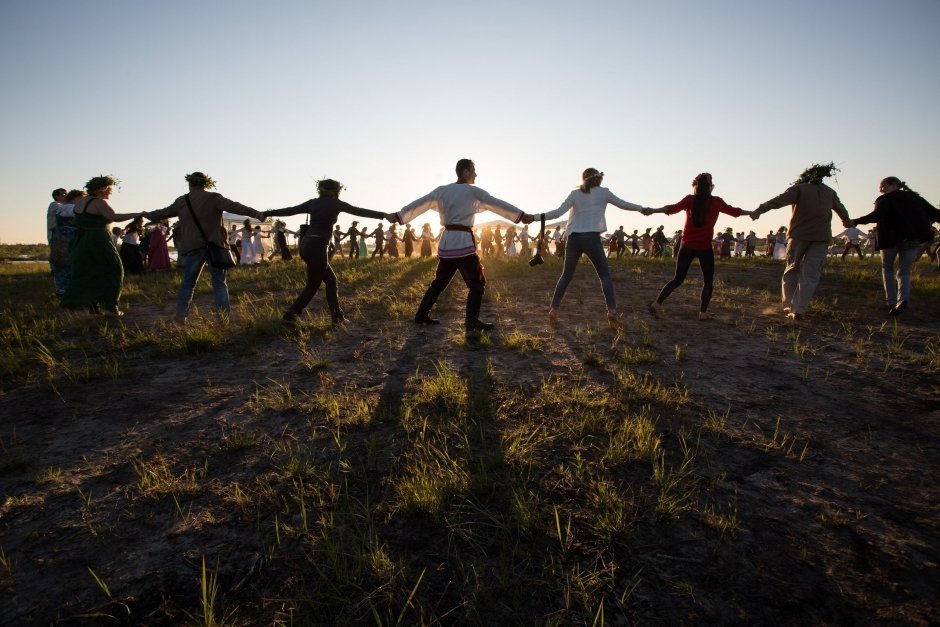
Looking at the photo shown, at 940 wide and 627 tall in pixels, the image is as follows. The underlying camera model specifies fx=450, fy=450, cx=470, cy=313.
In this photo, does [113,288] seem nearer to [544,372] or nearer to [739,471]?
[544,372]

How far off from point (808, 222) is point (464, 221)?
5099 mm

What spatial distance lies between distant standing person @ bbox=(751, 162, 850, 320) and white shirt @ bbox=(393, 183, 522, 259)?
393 centimetres

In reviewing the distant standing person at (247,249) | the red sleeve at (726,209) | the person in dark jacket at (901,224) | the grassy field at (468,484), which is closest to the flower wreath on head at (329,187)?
the grassy field at (468,484)

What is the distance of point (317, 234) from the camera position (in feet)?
19.8

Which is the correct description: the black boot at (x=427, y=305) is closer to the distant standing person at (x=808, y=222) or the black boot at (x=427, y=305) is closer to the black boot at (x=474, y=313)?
the black boot at (x=474, y=313)

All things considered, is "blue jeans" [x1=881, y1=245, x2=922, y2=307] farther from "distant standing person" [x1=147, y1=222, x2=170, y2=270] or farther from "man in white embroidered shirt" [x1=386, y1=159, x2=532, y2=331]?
"distant standing person" [x1=147, y1=222, x2=170, y2=270]

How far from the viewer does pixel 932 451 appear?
275cm

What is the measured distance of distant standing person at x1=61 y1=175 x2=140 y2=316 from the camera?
20.9 feet

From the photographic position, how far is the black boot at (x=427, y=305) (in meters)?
6.08

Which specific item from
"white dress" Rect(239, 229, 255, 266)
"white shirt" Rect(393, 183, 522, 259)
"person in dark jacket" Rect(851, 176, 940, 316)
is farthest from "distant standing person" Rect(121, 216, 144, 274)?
"person in dark jacket" Rect(851, 176, 940, 316)

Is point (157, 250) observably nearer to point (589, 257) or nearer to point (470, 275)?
point (470, 275)

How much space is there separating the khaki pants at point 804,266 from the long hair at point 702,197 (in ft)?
5.14

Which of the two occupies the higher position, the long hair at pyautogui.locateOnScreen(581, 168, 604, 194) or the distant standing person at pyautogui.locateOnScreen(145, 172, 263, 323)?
the long hair at pyautogui.locateOnScreen(581, 168, 604, 194)

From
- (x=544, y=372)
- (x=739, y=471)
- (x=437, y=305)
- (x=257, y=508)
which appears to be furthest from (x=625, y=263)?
(x=257, y=508)
